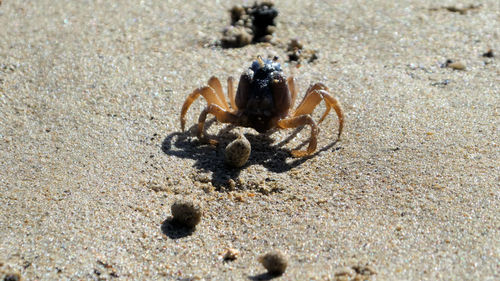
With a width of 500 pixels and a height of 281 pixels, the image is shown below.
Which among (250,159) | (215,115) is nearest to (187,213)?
(250,159)

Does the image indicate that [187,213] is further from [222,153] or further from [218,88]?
[218,88]

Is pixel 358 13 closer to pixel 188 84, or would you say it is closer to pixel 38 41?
pixel 188 84

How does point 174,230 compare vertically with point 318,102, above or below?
below

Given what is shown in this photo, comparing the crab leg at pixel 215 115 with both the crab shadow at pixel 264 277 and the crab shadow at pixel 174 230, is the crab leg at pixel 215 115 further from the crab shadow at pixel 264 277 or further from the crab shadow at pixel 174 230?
the crab shadow at pixel 264 277

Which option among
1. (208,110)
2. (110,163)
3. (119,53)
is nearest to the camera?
(110,163)

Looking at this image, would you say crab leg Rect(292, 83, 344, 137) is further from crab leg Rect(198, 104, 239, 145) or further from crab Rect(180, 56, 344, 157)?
crab leg Rect(198, 104, 239, 145)

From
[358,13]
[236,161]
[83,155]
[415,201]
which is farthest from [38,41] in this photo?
[415,201]
